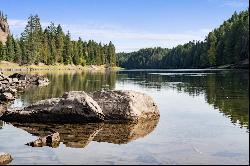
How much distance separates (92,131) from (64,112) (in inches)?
133

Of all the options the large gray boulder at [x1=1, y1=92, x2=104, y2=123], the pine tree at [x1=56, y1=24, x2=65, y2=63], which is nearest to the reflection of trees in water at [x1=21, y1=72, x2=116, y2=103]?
the large gray boulder at [x1=1, y1=92, x2=104, y2=123]

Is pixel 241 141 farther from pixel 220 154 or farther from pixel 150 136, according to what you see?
pixel 150 136

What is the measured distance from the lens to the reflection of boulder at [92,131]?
17.9 metres

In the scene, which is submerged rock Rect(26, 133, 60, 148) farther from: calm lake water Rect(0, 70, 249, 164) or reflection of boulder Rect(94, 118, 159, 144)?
reflection of boulder Rect(94, 118, 159, 144)

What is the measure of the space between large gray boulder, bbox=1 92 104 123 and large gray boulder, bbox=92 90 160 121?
25.9 inches

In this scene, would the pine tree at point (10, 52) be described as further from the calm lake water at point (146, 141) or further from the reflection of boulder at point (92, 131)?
the reflection of boulder at point (92, 131)

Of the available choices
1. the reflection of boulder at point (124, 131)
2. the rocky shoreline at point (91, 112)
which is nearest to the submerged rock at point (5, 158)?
the reflection of boulder at point (124, 131)

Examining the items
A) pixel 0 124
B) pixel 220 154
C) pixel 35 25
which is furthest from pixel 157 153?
pixel 35 25

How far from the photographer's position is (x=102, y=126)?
2147cm

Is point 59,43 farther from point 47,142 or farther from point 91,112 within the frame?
point 47,142

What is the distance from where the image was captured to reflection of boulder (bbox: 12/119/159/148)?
58.6 feet

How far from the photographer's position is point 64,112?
899 inches

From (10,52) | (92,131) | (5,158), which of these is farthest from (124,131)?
(10,52)

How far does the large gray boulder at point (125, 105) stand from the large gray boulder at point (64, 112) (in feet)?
2.16
